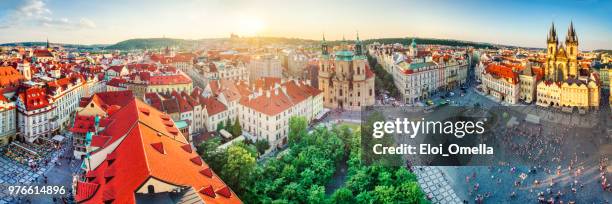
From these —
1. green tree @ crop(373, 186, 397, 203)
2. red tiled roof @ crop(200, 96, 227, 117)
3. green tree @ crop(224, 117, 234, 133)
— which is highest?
red tiled roof @ crop(200, 96, 227, 117)

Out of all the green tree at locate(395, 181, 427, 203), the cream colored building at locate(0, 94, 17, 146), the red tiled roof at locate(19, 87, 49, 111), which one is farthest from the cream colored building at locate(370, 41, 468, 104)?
the cream colored building at locate(0, 94, 17, 146)

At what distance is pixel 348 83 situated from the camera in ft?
93.1

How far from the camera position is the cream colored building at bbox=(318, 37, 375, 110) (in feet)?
93.6

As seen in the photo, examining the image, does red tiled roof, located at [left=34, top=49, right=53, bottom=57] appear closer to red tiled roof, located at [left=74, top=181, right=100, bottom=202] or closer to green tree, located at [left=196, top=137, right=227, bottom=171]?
green tree, located at [left=196, top=137, right=227, bottom=171]

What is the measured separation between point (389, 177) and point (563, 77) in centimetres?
2038

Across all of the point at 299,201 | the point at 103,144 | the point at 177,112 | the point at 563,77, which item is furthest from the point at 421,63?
the point at 103,144

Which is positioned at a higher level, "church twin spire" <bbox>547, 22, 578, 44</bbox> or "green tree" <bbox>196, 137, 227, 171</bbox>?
"church twin spire" <bbox>547, 22, 578, 44</bbox>

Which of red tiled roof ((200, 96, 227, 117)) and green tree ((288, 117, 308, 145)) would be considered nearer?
green tree ((288, 117, 308, 145))

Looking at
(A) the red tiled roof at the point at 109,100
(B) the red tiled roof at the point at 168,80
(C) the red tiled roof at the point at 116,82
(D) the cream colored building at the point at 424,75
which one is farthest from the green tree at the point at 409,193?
(C) the red tiled roof at the point at 116,82

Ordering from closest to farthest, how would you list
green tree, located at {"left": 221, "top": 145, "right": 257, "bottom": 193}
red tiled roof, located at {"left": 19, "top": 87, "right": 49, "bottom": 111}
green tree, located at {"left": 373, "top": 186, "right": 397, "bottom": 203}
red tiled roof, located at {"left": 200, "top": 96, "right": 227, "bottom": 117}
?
green tree, located at {"left": 373, "top": 186, "right": 397, "bottom": 203}
green tree, located at {"left": 221, "top": 145, "right": 257, "bottom": 193}
red tiled roof, located at {"left": 19, "top": 87, "right": 49, "bottom": 111}
red tiled roof, located at {"left": 200, "top": 96, "right": 227, "bottom": 117}

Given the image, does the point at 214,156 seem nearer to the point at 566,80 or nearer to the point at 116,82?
the point at 116,82

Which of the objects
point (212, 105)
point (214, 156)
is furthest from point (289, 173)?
point (212, 105)

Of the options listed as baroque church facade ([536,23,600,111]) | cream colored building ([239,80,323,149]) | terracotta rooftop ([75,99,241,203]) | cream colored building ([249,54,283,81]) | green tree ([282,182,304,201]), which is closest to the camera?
terracotta rooftop ([75,99,241,203])

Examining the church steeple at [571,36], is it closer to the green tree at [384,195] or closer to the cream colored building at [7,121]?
the green tree at [384,195]
